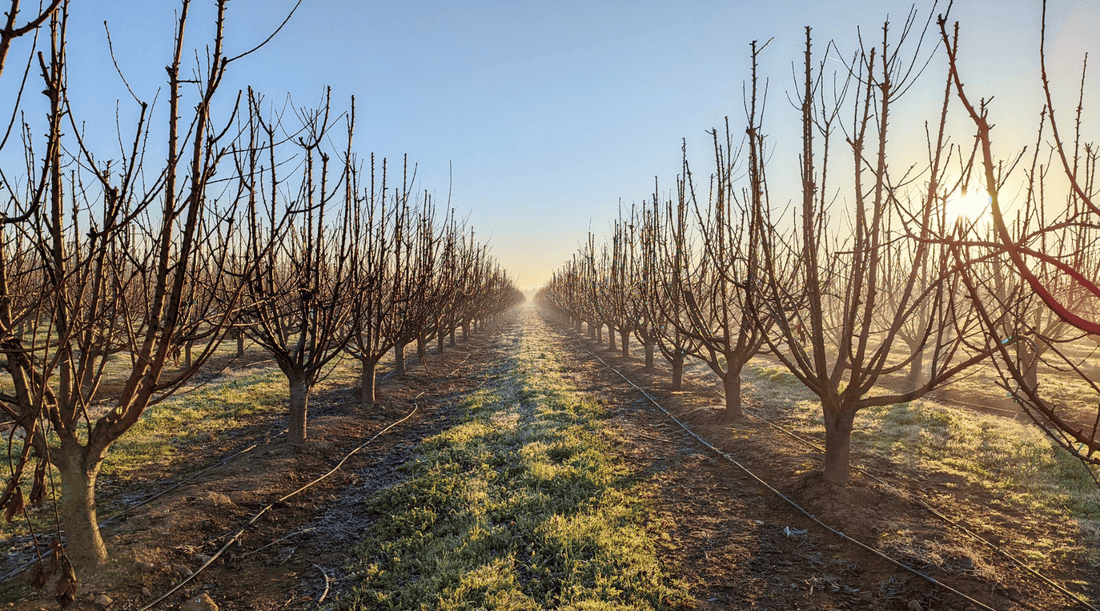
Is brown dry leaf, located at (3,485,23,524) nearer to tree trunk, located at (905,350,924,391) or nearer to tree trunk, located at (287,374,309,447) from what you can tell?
tree trunk, located at (287,374,309,447)

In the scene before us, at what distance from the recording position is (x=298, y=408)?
8102 millimetres

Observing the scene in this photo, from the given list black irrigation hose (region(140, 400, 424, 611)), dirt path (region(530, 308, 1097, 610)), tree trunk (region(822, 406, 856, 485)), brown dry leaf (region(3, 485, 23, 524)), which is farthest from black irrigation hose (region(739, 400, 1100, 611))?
black irrigation hose (region(140, 400, 424, 611))

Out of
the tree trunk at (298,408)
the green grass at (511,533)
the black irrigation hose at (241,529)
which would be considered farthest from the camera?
the tree trunk at (298,408)

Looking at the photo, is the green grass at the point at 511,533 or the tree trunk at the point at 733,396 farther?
the tree trunk at the point at 733,396

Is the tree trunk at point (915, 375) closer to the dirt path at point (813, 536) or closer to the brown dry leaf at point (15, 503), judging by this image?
the dirt path at point (813, 536)

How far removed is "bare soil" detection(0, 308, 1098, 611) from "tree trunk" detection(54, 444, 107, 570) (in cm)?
21

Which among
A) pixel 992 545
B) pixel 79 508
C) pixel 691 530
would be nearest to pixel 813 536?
pixel 691 530

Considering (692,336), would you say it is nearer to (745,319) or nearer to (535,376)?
(745,319)

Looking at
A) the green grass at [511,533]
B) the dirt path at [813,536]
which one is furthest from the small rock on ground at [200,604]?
the dirt path at [813,536]

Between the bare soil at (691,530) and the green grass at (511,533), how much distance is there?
29 centimetres

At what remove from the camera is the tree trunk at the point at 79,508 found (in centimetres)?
403

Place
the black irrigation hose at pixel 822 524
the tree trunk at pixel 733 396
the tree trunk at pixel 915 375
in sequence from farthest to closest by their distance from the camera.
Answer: the tree trunk at pixel 915 375
the tree trunk at pixel 733 396
the black irrigation hose at pixel 822 524

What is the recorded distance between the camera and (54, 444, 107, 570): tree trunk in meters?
4.03

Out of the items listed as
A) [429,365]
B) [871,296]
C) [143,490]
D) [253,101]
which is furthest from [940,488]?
[429,365]
